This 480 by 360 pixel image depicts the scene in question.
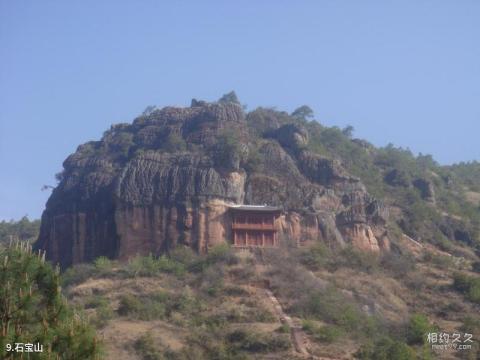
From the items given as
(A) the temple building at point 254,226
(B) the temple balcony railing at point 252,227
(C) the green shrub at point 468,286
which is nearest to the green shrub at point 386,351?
(C) the green shrub at point 468,286

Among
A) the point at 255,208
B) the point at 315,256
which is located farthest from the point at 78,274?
the point at 315,256

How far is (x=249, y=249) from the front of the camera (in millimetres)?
46250

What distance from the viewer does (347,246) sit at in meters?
47.8

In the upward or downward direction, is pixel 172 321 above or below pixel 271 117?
below

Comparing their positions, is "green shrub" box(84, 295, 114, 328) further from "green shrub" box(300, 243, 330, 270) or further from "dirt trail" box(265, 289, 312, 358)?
"green shrub" box(300, 243, 330, 270)

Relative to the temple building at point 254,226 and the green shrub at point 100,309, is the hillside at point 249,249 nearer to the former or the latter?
the green shrub at point 100,309

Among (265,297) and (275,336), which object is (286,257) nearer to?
(265,297)

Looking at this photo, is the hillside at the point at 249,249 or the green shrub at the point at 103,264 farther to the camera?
the green shrub at the point at 103,264

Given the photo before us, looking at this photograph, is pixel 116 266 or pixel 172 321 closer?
pixel 172 321

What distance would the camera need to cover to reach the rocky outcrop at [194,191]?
46625 millimetres

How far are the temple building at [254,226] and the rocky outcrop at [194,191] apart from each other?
617 millimetres

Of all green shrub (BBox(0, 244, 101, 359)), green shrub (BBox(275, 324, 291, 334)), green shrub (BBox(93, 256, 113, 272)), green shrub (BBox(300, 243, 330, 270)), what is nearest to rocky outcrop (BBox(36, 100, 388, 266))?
green shrub (BBox(93, 256, 113, 272))

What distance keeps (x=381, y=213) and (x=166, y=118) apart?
630 inches

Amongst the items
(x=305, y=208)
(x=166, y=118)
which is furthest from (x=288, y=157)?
(x=166, y=118)
